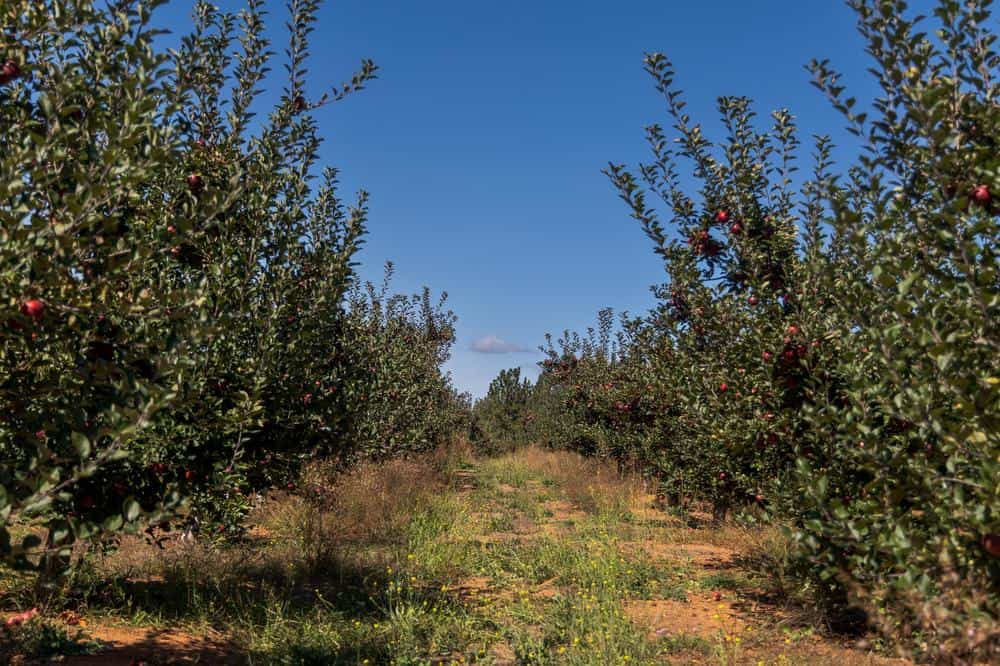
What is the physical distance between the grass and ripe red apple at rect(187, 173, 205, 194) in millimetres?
3389

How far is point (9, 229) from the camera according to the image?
2.46m

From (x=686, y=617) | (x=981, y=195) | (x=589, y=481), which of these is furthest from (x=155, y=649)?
(x=589, y=481)

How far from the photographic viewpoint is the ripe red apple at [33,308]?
102 inches

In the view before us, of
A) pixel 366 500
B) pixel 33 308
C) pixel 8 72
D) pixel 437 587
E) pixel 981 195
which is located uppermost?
pixel 8 72

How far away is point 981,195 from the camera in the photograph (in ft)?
9.87

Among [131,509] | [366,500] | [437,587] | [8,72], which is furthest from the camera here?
[366,500]

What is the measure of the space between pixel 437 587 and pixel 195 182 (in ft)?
17.5

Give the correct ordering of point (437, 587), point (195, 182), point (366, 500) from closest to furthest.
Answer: point (195, 182) < point (437, 587) < point (366, 500)

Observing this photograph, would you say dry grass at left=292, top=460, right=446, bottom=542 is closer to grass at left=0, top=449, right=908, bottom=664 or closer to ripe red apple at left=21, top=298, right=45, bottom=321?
grass at left=0, top=449, right=908, bottom=664

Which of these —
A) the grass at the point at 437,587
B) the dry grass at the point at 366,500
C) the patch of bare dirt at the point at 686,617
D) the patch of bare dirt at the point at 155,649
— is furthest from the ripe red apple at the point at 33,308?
the dry grass at the point at 366,500

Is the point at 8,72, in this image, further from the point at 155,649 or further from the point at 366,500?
the point at 366,500

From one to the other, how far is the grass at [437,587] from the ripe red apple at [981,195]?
3903 mm

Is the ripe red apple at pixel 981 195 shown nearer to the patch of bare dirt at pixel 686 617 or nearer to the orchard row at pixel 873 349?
the orchard row at pixel 873 349

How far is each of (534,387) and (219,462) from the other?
2853 cm
